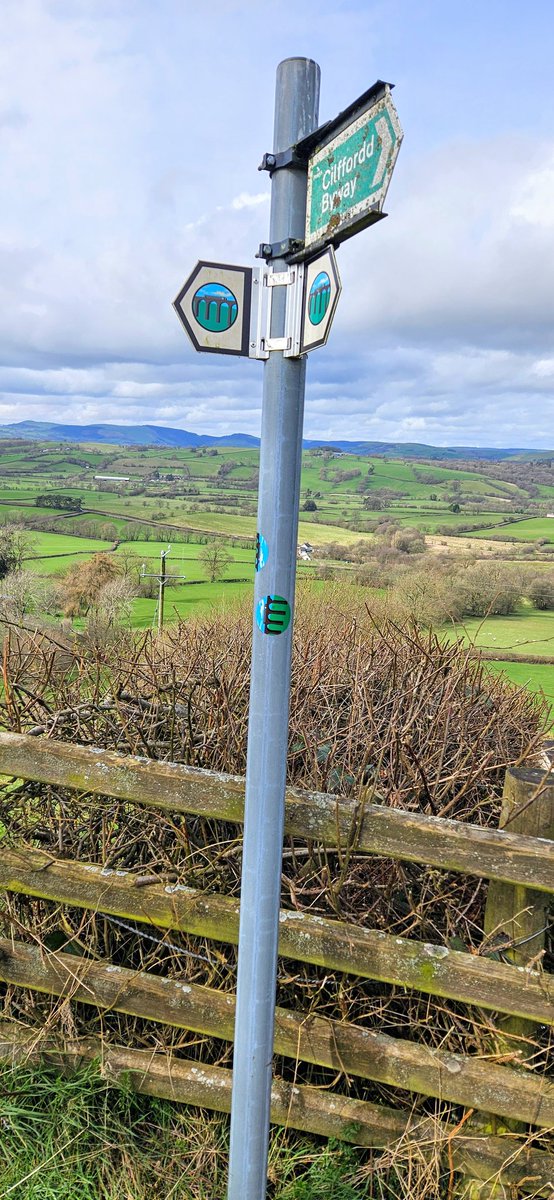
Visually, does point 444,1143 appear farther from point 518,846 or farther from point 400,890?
point 518,846

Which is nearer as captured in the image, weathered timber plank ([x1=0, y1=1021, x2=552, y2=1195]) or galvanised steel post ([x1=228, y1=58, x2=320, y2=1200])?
galvanised steel post ([x1=228, y1=58, x2=320, y2=1200])

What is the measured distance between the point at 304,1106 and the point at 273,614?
1.88 metres

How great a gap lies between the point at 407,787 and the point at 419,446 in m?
80.5

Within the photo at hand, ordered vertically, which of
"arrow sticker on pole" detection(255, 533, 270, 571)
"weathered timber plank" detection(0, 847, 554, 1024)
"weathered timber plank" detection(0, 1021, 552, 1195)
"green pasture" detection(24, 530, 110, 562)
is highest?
"arrow sticker on pole" detection(255, 533, 270, 571)

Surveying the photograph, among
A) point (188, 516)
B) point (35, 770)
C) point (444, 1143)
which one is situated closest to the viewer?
point (444, 1143)

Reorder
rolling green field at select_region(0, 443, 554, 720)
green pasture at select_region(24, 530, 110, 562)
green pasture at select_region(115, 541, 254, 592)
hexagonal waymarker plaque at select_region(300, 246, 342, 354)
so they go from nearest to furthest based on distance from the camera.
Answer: hexagonal waymarker plaque at select_region(300, 246, 342, 354) < rolling green field at select_region(0, 443, 554, 720) < green pasture at select_region(115, 541, 254, 592) < green pasture at select_region(24, 530, 110, 562)

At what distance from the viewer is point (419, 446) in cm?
8006

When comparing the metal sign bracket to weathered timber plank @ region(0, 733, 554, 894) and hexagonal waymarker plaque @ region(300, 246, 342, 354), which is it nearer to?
hexagonal waymarker plaque @ region(300, 246, 342, 354)

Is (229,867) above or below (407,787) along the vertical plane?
below

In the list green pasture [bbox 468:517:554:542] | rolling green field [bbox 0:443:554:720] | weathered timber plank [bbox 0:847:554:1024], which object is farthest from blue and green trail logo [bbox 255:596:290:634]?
green pasture [bbox 468:517:554:542]

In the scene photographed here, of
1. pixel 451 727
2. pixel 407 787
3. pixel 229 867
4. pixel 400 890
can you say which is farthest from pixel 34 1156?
pixel 451 727

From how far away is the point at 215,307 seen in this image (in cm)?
169

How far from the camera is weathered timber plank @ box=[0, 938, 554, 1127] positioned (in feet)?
7.55

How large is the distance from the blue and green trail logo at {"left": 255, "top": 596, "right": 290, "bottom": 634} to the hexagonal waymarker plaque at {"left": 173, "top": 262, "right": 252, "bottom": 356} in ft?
1.97
